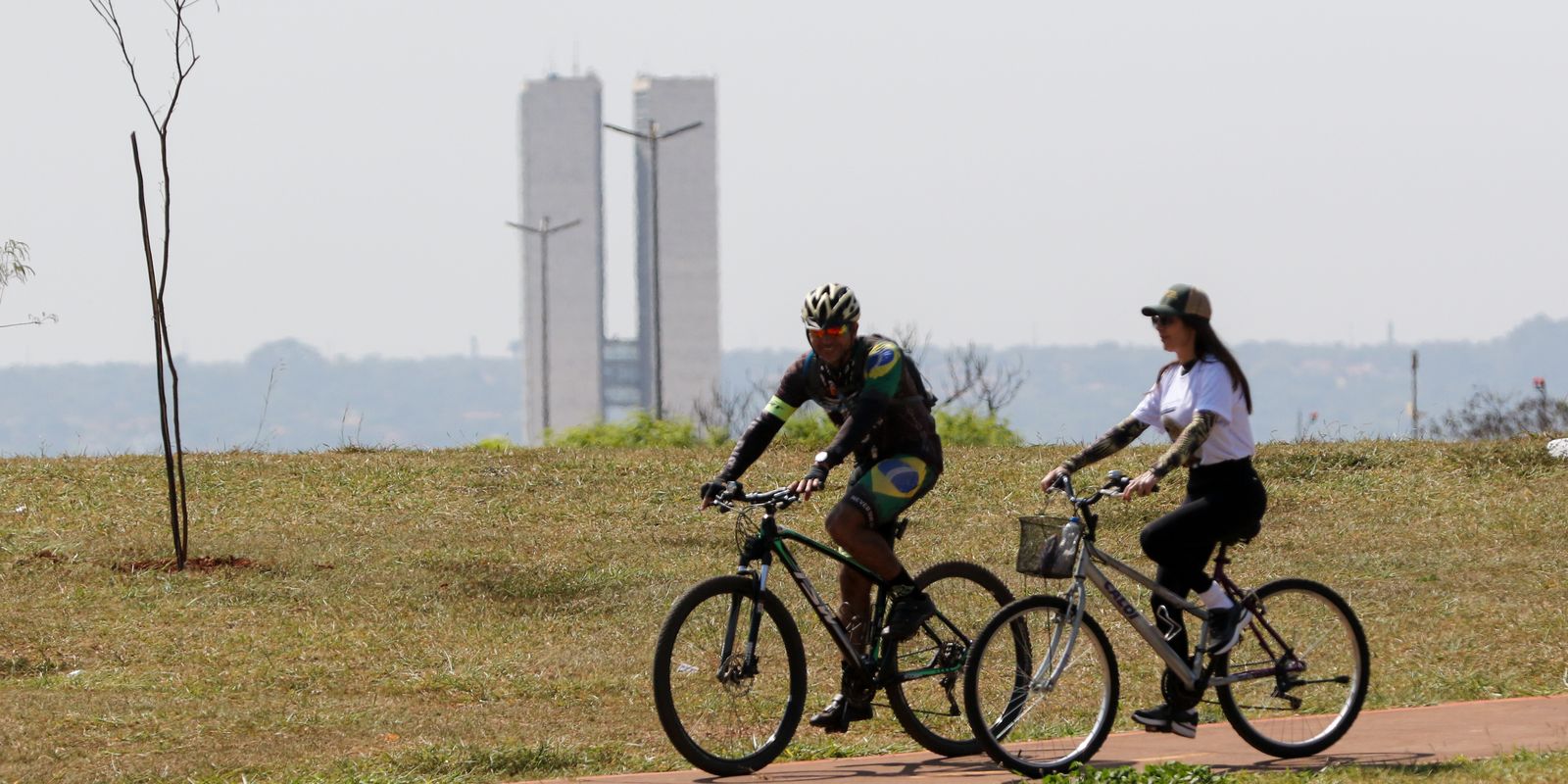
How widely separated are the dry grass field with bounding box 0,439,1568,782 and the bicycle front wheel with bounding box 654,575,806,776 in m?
0.60

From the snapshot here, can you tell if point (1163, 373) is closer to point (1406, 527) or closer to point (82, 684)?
point (82, 684)

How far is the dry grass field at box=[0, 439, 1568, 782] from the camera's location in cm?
918

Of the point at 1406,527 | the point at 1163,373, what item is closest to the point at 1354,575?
the point at 1406,527

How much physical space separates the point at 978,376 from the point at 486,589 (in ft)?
109

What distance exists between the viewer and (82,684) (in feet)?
35.0

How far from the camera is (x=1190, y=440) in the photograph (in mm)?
7320

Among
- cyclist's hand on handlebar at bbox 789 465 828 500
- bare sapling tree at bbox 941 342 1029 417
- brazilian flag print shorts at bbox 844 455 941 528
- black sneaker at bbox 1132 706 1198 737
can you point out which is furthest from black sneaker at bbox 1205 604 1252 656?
bare sapling tree at bbox 941 342 1029 417

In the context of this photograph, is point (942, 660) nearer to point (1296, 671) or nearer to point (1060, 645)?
point (1060, 645)

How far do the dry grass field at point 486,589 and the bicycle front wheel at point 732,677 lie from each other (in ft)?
1.96

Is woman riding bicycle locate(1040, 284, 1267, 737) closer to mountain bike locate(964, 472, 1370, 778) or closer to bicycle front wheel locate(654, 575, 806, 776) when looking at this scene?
mountain bike locate(964, 472, 1370, 778)

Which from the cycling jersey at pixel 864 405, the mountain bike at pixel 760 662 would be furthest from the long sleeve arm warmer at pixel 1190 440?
the mountain bike at pixel 760 662

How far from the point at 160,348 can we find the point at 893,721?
807 centimetres

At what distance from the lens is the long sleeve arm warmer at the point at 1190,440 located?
7.22 metres

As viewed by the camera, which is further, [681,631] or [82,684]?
[82,684]
